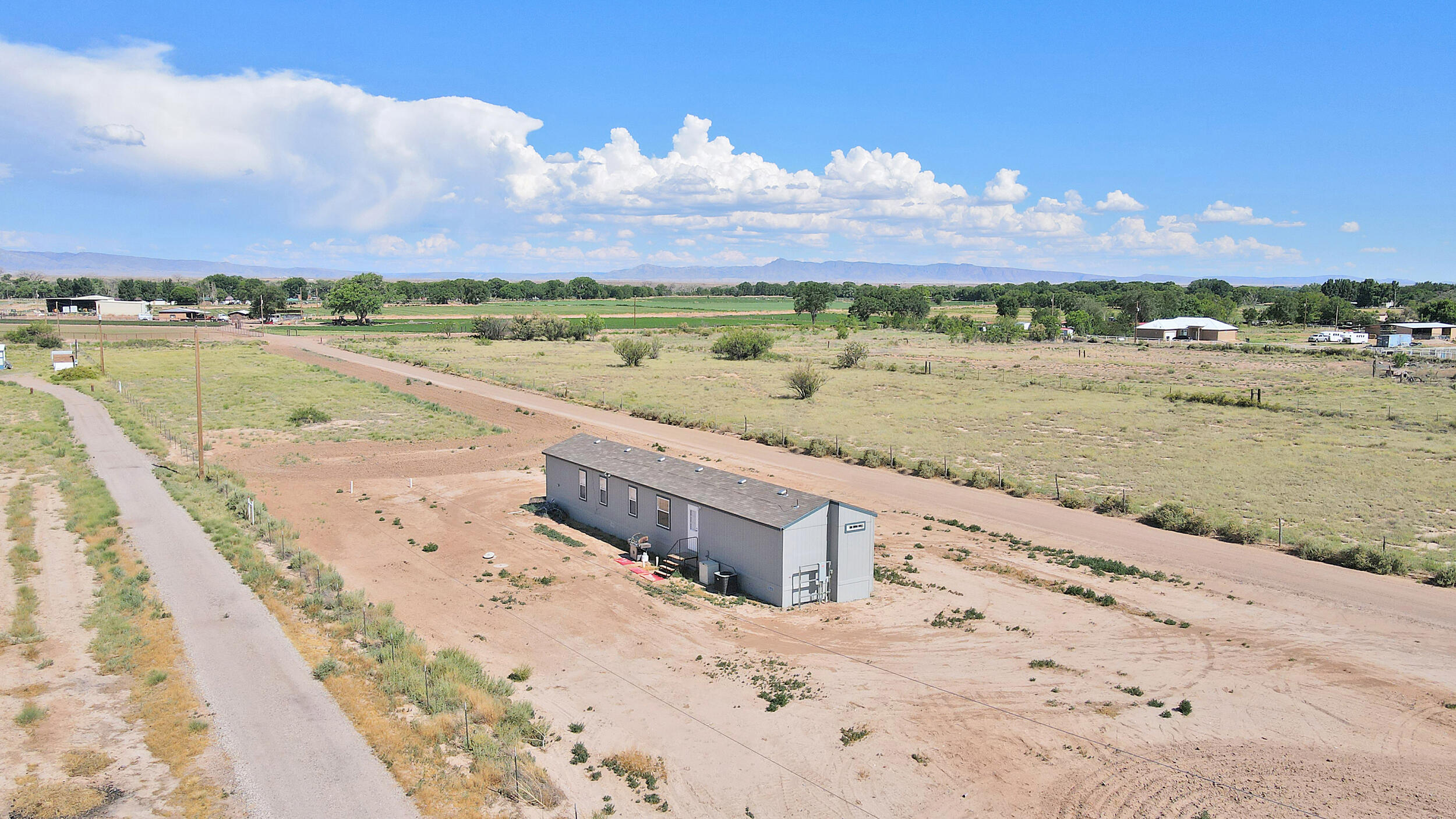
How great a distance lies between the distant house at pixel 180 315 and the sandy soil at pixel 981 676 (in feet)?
466

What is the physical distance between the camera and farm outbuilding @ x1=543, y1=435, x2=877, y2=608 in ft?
72.3

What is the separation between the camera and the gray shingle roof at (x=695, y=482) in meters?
22.7

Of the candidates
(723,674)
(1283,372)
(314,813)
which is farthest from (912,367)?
(314,813)

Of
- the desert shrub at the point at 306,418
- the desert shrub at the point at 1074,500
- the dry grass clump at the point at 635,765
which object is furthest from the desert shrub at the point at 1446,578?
the desert shrub at the point at 306,418

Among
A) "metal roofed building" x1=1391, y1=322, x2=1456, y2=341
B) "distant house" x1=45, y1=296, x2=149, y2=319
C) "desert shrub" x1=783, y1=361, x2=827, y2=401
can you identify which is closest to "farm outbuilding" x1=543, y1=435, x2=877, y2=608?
"desert shrub" x1=783, y1=361, x2=827, y2=401

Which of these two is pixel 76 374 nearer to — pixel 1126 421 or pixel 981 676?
pixel 981 676

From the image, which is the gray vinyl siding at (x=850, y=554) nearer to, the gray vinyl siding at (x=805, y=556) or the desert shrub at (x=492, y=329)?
the gray vinyl siding at (x=805, y=556)

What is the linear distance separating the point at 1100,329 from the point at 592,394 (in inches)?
4218

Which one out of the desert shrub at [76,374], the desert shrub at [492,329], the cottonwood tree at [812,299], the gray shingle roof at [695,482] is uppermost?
the cottonwood tree at [812,299]

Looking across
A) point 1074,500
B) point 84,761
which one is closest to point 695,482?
point 1074,500

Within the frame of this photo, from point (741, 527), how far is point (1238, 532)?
16.6 metres

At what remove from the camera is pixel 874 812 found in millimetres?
13000

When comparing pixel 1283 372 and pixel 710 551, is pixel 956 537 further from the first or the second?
pixel 1283 372

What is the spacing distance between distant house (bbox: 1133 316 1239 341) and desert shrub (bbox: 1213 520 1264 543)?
101 m
